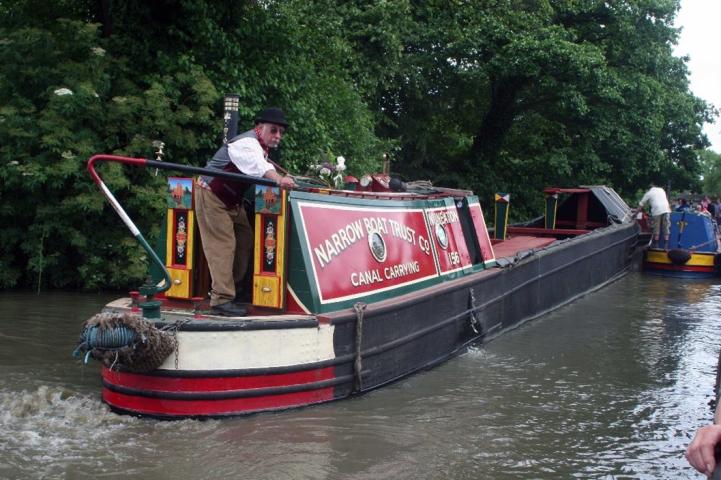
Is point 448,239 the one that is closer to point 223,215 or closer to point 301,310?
point 301,310

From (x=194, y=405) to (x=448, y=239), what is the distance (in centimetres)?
392

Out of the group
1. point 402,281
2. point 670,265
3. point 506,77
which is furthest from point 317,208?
point 506,77

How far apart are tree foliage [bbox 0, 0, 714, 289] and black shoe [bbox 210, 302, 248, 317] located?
5.08 metres

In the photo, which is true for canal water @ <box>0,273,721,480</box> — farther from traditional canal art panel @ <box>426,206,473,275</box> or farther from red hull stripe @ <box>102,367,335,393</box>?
traditional canal art panel @ <box>426,206,473,275</box>

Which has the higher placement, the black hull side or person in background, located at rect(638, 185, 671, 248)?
person in background, located at rect(638, 185, 671, 248)

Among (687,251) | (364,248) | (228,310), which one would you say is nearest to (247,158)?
(228,310)

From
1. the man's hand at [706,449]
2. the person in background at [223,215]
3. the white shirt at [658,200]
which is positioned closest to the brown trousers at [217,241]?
the person in background at [223,215]

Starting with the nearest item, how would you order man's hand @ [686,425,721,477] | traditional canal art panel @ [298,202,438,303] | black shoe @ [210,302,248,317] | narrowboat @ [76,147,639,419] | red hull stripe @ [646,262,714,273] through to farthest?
man's hand @ [686,425,721,477], narrowboat @ [76,147,639,419], black shoe @ [210,302,248,317], traditional canal art panel @ [298,202,438,303], red hull stripe @ [646,262,714,273]

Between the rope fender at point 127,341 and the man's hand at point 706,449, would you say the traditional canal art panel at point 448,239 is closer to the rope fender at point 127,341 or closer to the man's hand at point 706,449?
the rope fender at point 127,341

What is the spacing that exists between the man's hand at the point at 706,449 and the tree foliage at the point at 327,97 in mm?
9835

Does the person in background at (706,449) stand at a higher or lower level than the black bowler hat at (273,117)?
lower

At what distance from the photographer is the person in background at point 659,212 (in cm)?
1628

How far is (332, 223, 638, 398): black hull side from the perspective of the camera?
6629mm

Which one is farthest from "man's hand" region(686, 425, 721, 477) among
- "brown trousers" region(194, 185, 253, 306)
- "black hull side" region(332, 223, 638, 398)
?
"brown trousers" region(194, 185, 253, 306)
